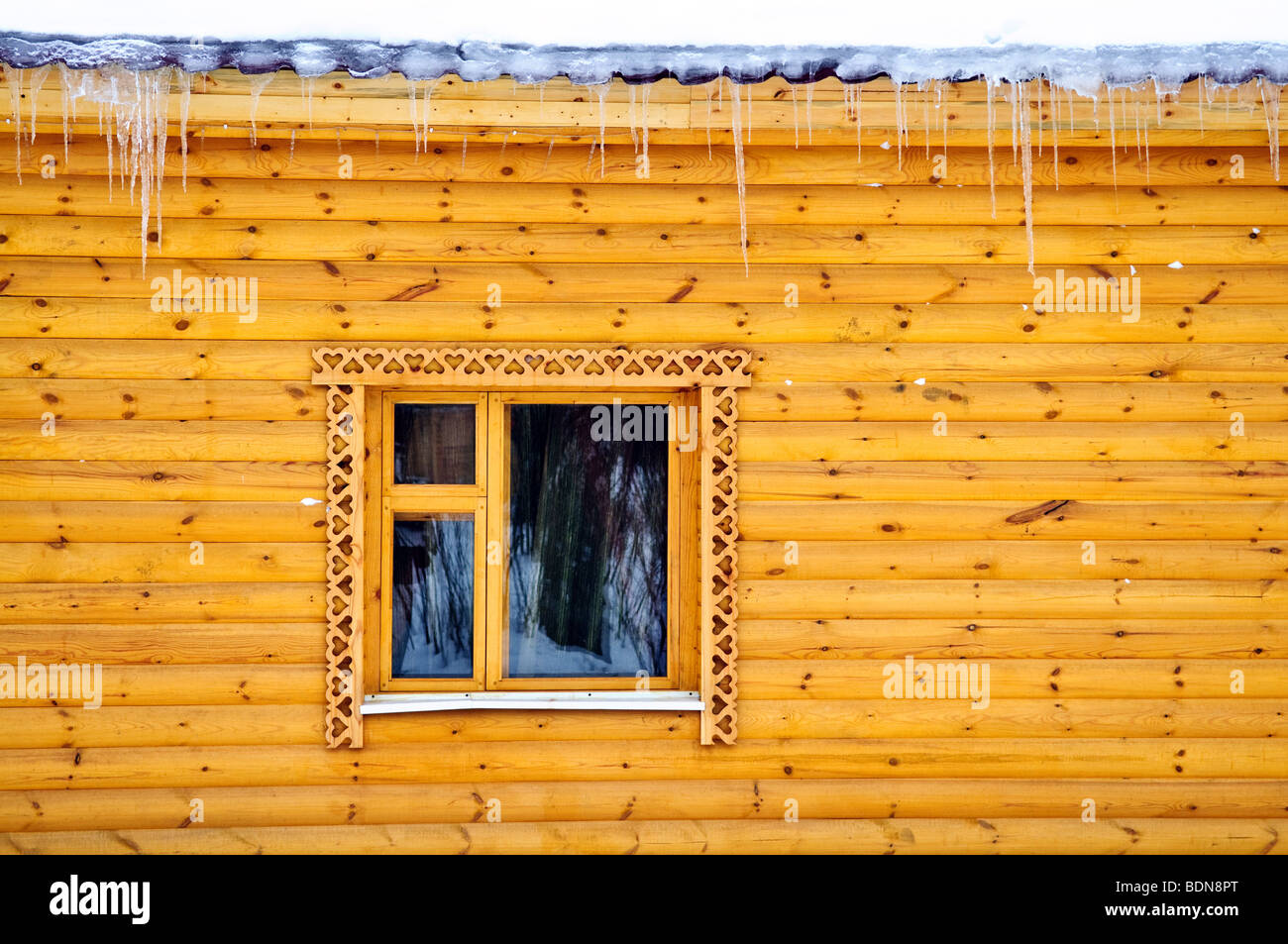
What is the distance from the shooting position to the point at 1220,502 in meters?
4.37

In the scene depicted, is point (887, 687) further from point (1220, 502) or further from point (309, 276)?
point (309, 276)

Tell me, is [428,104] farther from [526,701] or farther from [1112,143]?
[1112,143]

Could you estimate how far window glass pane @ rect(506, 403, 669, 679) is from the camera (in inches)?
173

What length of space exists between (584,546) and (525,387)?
2.51ft

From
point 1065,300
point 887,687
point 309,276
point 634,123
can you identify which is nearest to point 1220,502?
point 1065,300

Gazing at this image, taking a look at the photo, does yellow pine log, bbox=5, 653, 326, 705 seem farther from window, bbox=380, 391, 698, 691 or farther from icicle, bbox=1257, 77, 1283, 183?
icicle, bbox=1257, 77, 1283, 183

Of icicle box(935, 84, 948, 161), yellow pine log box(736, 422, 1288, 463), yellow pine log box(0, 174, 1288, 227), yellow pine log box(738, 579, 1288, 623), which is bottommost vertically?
yellow pine log box(738, 579, 1288, 623)

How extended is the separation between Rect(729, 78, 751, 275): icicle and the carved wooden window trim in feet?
1.58

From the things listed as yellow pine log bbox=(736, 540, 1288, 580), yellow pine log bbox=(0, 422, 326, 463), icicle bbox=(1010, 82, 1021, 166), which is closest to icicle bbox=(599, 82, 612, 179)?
icicle bbox=(1010, 82, 1021, 166)

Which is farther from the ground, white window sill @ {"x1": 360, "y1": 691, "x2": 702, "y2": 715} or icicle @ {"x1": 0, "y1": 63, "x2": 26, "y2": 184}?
icicle @ {"x1": 0, "y1": 63, "x2": 26, "y2": 184}

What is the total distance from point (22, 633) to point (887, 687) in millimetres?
3772

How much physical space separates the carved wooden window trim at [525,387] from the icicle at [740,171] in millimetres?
482

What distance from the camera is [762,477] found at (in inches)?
170

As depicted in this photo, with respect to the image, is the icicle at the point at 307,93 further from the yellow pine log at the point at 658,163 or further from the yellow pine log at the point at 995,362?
the yellow pine log at the point at 995,362
